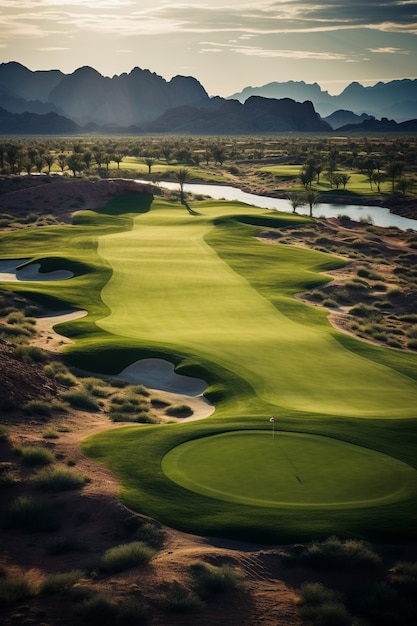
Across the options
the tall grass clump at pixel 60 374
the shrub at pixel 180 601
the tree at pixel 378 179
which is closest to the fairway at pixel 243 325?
the tall grass clump at pixel 60 374

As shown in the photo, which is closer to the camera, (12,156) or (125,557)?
(125,557)

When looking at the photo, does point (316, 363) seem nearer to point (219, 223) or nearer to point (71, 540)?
point (71, 540)

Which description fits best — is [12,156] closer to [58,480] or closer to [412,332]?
[412,332]

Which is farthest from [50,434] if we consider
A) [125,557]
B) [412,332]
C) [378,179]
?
[378,179]

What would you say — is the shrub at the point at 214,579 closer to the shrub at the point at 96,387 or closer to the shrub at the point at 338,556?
the shrub at the point at 338,556

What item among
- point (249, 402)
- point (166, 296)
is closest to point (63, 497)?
point (249, 402)
